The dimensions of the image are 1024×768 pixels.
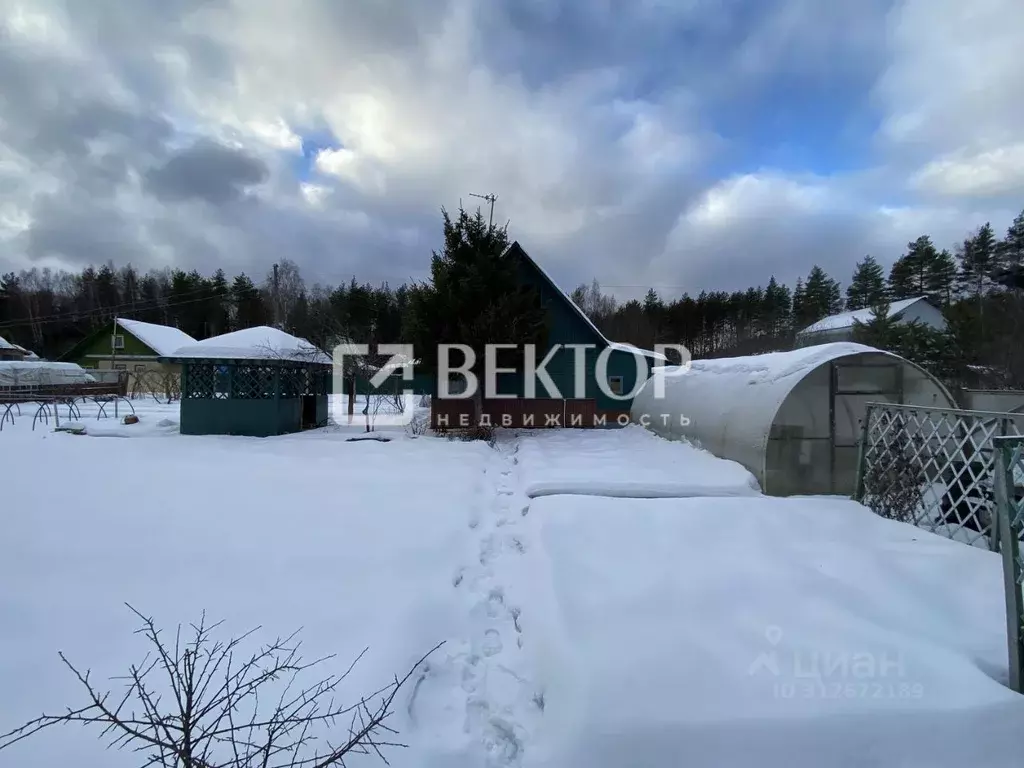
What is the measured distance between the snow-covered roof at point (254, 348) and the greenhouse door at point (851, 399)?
984 cm

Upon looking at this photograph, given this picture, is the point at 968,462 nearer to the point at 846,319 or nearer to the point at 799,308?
the point at 846,319

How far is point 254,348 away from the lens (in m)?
9.79

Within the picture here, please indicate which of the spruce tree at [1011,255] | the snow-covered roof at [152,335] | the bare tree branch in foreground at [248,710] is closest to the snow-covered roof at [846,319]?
the spruce tree at [1011,255]

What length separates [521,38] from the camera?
7.29m

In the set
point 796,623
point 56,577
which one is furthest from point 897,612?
point 56,577

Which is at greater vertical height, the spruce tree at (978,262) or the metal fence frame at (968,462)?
the spruce tree at (978,262)

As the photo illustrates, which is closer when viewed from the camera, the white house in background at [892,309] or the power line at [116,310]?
the white house in background at [892,309]

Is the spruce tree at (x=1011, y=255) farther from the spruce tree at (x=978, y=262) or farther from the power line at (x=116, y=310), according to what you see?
the power line at (x=116, y=310)

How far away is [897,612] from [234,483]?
6.76m

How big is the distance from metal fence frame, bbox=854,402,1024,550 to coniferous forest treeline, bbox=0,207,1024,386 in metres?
20.4

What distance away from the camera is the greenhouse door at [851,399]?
19.1ft
